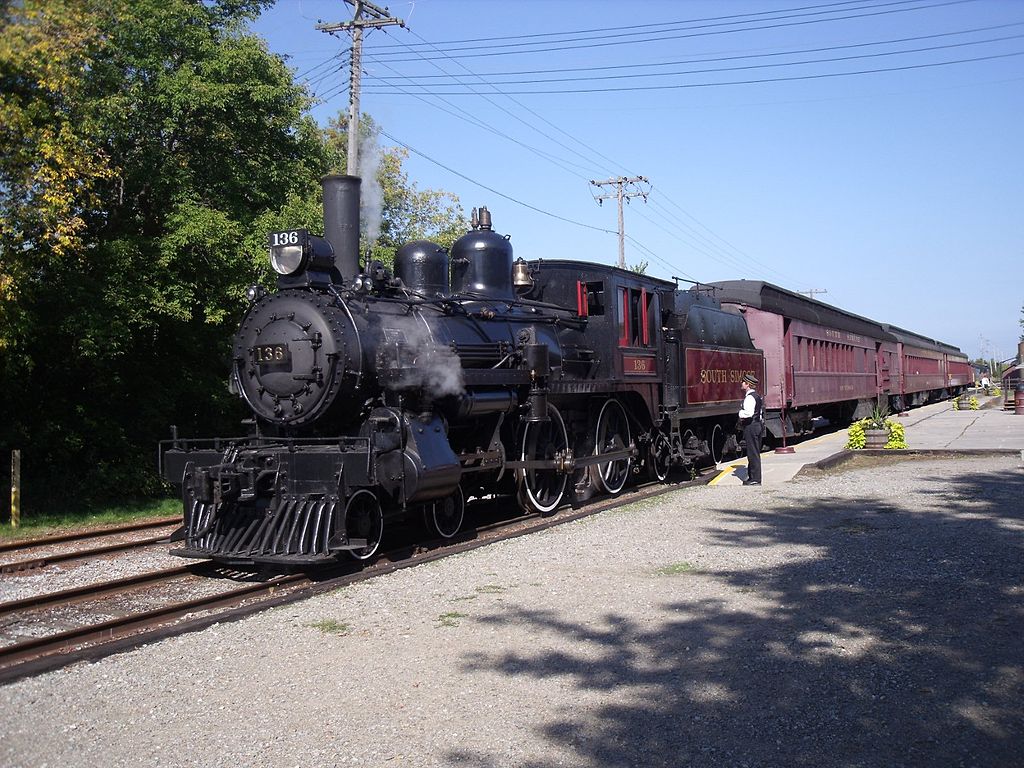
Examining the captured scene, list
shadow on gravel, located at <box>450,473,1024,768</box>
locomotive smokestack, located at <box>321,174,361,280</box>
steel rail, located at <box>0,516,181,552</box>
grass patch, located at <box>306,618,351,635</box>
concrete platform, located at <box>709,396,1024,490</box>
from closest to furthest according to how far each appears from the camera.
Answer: shadow on gravel, located at <box>450,473,1024,768</box> < grass patch, located at <box>306,618,351,635</box> < locomotive smokestack, located at <box>321,174,361,280</box> < steel rail, located at <box>0,516,181,552</box> < concrete platform, located at <box>709,396,1024,490</box>

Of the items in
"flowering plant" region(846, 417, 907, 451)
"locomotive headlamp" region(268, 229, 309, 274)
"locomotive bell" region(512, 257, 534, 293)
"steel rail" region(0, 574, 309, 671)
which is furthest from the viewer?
"flowering plant" region(846, 417, 907, 451)

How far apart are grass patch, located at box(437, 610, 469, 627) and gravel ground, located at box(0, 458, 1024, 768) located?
27 millimetres

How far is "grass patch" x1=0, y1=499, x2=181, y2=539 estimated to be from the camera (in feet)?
39.3

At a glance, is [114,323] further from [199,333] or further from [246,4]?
[246,4]

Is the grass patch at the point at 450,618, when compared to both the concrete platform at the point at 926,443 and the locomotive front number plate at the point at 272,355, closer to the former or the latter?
the locomotive front number plate at the point at 272,355

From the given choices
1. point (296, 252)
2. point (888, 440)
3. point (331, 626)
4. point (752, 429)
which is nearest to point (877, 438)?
point (888, 440)

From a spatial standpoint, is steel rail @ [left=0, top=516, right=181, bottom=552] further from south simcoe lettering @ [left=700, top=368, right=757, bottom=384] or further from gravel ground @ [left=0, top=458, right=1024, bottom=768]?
south simcoe lettering @ [left=700, top=368, right=757, bottom=384]

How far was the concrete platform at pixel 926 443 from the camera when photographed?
14223 millimetres

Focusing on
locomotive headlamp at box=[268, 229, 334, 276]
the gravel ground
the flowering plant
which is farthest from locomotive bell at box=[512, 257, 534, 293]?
the flowering plant

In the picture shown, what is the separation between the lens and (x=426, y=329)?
29.7 feet

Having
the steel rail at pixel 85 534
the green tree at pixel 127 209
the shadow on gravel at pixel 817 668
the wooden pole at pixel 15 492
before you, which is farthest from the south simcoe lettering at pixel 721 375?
the wooden pole at pixel 15 492

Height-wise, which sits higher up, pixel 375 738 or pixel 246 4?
pixel 246 4

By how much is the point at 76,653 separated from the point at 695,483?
986 centimetres

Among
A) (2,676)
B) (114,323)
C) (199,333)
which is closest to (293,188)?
(199,333)
